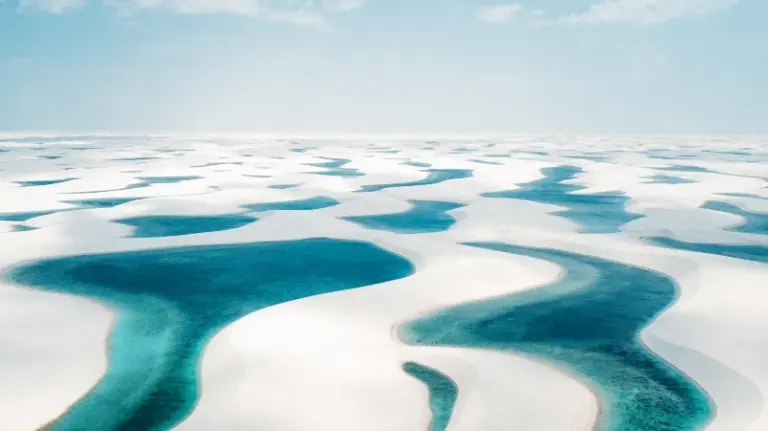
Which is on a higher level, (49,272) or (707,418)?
(707,418)

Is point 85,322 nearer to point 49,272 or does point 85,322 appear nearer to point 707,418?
point 49,272

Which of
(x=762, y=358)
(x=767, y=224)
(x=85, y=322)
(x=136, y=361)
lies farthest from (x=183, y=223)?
(x=767, y=224)

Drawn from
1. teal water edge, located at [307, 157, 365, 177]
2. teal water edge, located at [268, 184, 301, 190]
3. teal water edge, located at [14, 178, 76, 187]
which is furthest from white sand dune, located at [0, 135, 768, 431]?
teal water edge, located at [307, 157, 365, 177]

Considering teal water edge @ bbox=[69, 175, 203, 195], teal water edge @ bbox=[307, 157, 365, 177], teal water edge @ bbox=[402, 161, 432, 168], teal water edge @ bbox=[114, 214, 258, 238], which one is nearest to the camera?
teal water edge @ bbox=[114, 214, 258, 238]

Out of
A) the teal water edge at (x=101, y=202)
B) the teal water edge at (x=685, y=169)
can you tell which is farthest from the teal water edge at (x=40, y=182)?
the teal water edge at (x=685, y=169)

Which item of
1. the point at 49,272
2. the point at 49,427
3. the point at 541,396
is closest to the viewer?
the point at 49,427

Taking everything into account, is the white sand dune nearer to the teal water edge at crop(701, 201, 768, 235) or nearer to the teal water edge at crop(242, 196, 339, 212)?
the teal water edge at crop(701, 201, 768, 235)

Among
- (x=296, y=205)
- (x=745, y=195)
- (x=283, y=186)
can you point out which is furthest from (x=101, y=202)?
(x=745, y=195)
